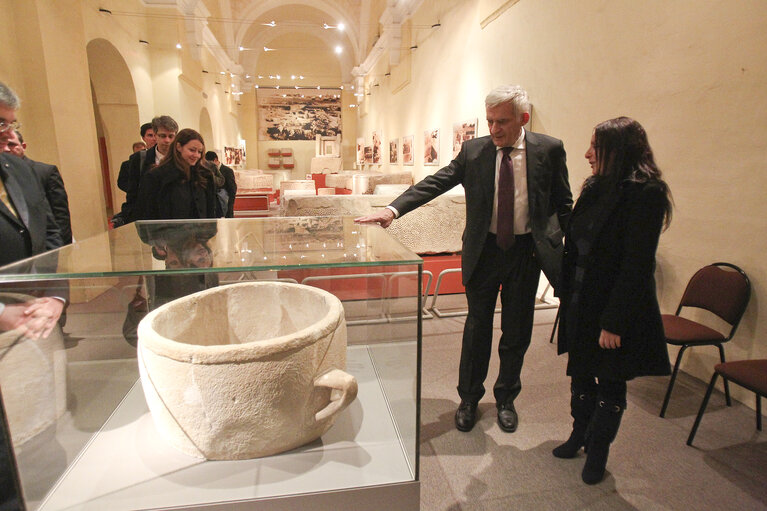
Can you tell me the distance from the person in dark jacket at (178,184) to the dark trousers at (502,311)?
1743 mm

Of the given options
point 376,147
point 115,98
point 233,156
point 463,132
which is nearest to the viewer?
point 463,132

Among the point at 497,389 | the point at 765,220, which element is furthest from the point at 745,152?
the point at 497,389

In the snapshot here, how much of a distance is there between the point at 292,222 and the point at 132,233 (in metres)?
0.60

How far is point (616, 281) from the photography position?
163cm

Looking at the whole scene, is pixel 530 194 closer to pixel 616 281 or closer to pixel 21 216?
pixel 616 281

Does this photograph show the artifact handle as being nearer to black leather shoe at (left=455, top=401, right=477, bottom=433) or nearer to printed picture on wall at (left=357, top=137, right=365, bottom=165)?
black leather shoe at (left=455, top=401, right=477, bottom=433)

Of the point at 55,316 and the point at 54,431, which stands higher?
the point at 55,316

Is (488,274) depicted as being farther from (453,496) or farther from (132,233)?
(132,233)

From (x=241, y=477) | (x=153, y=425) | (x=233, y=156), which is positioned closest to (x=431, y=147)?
(x=153, y=425)

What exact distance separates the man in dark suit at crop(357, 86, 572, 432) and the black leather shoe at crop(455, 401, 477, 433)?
11 millimetres

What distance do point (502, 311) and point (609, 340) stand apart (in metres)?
0.62


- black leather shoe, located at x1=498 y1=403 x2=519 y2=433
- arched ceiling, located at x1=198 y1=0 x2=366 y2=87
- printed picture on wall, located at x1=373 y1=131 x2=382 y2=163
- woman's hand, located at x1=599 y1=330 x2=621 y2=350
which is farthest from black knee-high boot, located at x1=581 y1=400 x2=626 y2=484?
arched ceiling, located at x1=198 y1=0 x2=366 y2=87

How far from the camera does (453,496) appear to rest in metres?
1.82

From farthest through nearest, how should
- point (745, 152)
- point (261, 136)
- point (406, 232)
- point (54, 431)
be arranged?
point (261, 136) → point (406, 232) → point (745, 152) → point (54, 431)
